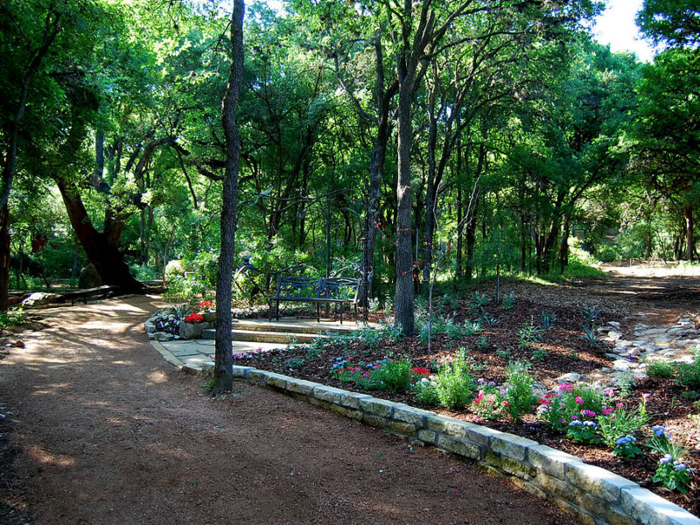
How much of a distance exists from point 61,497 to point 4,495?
310mm

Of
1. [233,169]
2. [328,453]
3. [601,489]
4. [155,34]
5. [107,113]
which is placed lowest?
[328,453]

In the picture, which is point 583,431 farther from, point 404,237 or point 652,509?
point 404,237

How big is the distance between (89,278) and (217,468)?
16148 millimetres

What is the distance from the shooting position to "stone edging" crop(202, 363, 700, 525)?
86.1 inches

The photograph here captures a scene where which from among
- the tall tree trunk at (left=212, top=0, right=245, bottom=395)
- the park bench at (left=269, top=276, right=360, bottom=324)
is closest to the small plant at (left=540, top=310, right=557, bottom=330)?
the park bench at (left=269, top=276, right=360, bottom=324)

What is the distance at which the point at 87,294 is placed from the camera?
1342cm

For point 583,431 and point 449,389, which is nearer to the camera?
point 583,431

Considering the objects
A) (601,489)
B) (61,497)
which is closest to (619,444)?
(601,489)

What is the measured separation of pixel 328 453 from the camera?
11.0 ft

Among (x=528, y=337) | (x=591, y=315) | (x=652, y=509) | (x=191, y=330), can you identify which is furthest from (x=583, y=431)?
(x=191, y=330)

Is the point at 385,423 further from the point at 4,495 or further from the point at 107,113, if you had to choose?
the point at 107,113

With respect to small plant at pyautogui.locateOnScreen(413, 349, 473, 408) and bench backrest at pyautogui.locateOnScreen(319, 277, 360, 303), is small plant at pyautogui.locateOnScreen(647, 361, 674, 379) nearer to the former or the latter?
small plant at pyautogui.locateOnScreen(413, 349, 473, 408)

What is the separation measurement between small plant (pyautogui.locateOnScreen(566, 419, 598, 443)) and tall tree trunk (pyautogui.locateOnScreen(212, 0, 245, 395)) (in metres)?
3.10

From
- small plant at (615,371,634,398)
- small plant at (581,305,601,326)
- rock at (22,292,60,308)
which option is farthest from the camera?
rock at (22,292,60,308)
